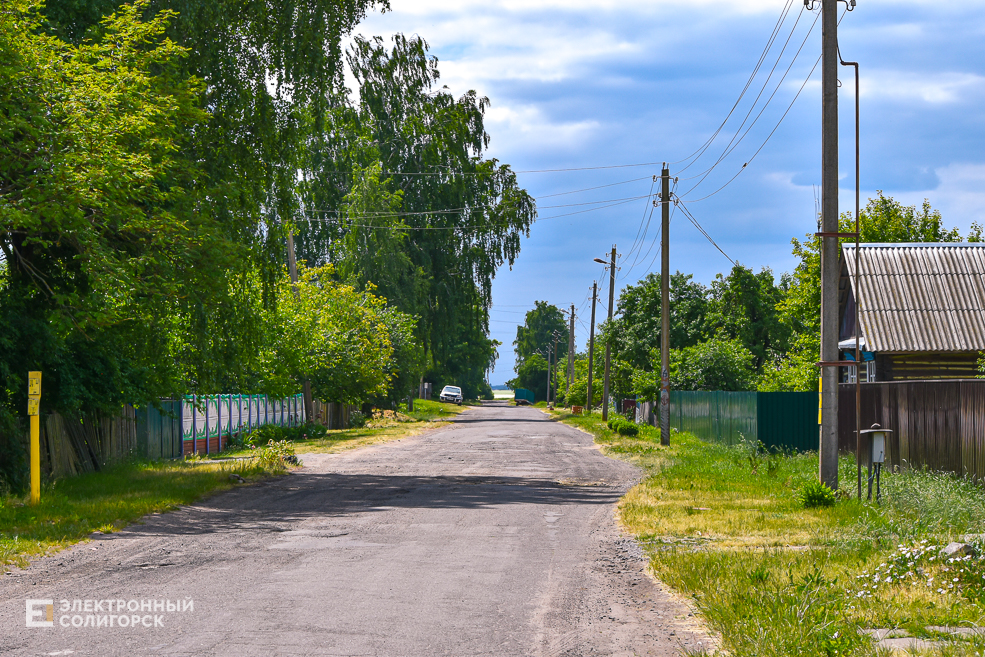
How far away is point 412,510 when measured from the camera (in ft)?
47.9

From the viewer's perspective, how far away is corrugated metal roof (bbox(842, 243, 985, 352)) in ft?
77.6

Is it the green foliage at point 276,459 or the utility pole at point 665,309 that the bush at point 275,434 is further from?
the utility pole at point 665,309

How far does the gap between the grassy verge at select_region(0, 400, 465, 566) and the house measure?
15.1 m

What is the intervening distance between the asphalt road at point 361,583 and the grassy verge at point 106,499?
424 mm

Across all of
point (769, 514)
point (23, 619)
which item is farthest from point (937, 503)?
point (23, 619)

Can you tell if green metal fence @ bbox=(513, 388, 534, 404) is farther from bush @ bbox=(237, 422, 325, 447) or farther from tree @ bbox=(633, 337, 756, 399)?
bush @ bbox=(237, 422, 325, 447)

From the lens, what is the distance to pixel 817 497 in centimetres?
1388

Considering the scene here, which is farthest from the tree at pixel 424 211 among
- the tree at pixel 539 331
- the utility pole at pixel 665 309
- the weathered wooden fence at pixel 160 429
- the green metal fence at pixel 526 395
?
the tree at pixel 539 331

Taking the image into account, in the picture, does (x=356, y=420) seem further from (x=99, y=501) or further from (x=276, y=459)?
(x=99, y=501)

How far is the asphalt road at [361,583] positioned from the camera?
6.77 meters

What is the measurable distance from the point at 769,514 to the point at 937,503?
86.4 inches

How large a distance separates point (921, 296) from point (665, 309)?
855cm

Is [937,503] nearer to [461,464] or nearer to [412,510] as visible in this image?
[412,510]

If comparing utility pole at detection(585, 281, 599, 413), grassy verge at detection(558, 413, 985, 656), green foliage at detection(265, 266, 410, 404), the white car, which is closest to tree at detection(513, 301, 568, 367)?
the white car
